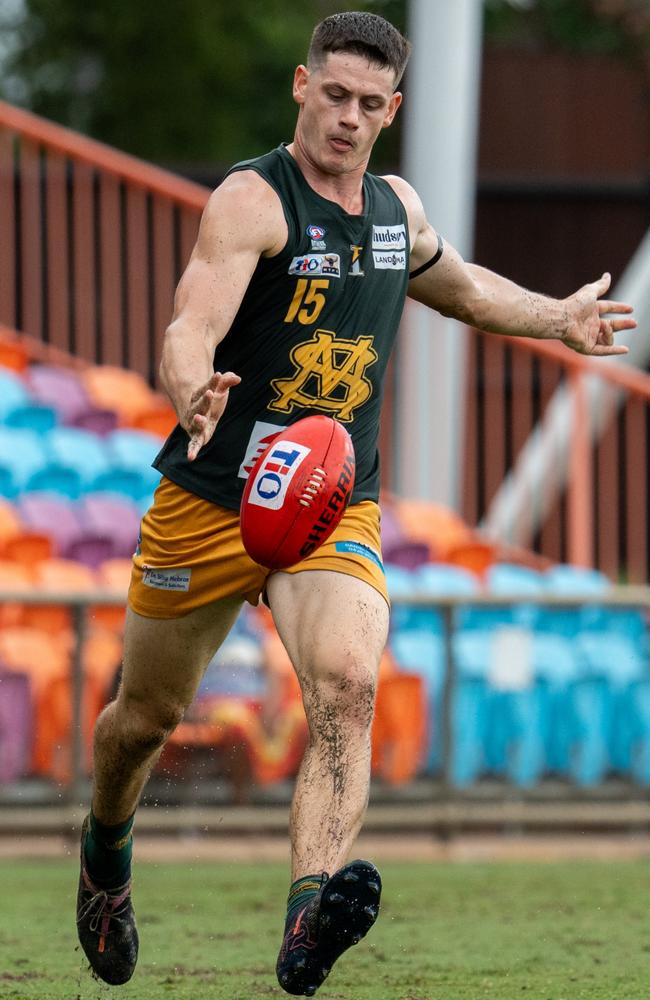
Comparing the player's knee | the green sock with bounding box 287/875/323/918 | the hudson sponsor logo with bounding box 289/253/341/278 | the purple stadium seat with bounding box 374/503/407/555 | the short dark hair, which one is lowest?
the purple stadium seat with bounding box 374/503/407/555

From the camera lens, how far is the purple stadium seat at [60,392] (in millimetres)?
12297

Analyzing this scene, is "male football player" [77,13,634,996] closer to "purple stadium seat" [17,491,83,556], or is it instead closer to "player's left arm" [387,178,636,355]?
"player's left arm" [387,178,636,355]

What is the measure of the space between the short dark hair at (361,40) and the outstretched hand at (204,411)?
41.0 inches

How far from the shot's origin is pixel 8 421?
11.9 meters

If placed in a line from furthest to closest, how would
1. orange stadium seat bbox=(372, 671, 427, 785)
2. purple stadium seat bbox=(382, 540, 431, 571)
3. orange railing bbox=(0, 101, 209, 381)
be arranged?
orange railing bbox=(0, 101, 209, 381) → purple stadium seat bbox=(382, 540, 431, 571) → orange stadium seat bbox=(372, 671, 427, 785)

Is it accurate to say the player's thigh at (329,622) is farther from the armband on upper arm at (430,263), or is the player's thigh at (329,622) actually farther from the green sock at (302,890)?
the armband on upper arm at (430,263)

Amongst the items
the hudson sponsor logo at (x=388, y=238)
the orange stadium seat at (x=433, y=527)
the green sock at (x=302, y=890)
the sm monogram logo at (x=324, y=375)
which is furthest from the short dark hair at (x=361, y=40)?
the orange stadium seat at (x=433, y=527)

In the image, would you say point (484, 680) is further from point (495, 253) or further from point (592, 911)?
point (495, 253)

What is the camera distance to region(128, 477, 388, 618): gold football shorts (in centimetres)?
497

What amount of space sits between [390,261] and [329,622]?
3.42ft

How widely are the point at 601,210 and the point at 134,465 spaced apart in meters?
8.36

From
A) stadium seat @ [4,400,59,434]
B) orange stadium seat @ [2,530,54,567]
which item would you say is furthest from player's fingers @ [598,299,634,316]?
stadium seat @ [4,400,59,434]

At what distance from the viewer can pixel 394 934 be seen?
269 inches

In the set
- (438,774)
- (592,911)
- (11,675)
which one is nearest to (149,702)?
(592,911)
